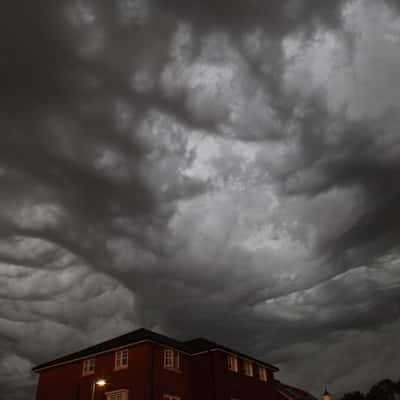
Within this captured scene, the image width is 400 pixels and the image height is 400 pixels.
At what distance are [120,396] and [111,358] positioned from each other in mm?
Result: 3908

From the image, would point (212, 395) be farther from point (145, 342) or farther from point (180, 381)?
point (145, 342)

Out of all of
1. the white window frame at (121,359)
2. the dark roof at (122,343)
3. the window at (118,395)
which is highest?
the dark roof at (122,343)

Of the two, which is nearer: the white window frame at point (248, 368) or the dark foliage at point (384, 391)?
the white window frame at point (248, 368)

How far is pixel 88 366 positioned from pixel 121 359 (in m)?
4.53

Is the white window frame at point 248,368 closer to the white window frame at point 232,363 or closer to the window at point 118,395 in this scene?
the white window frame at point 232,363

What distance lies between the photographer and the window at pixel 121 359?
38.2 m

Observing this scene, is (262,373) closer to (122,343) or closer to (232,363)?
(232,363)

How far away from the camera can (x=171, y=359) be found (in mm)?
39906

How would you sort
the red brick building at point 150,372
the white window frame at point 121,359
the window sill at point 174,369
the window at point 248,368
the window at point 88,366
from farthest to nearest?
1. the window at point 248,368
2. the window at point 88,366
3. the window sill at point 174,369
4. the white window frame at point 121,359
5. the red brick building at point 150,372

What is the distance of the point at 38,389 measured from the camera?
44.1 meters

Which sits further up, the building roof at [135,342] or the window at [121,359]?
the building roof at [135,342]

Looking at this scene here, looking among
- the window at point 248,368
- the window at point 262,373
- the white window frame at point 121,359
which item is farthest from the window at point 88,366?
the window at point 262,373

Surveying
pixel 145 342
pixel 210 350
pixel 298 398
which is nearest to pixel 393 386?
pixel 298 398

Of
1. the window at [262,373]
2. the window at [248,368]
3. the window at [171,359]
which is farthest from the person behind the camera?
the window at [262,373]
